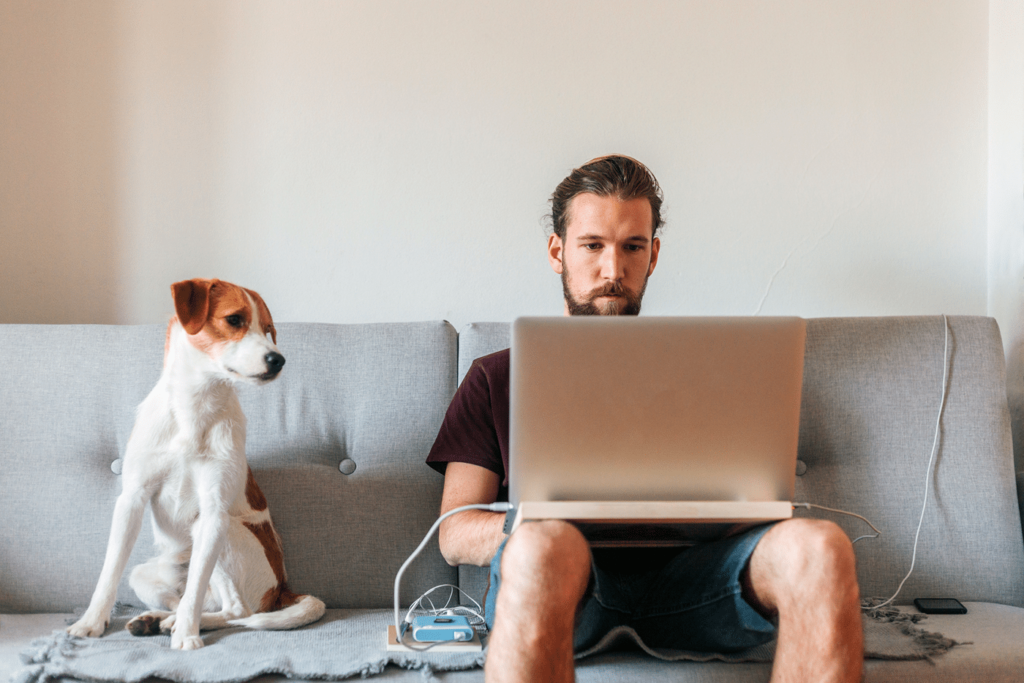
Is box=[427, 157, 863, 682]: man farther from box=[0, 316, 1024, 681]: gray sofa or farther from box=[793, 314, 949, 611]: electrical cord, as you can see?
box=[793, 314, 949, 611]: electrical cord

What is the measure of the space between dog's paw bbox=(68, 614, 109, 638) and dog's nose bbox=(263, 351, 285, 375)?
47cm

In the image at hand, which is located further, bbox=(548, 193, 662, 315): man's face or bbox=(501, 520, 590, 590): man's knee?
bbox=(548, 193, 662, 315): man's face

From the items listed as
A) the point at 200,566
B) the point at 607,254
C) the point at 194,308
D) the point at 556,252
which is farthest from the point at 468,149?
the point at 200,566

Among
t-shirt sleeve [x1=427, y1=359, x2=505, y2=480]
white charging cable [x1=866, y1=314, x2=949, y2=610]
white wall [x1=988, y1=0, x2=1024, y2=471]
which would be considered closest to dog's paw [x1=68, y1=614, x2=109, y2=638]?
t-shirt sleeve [x1=427, y1=359, x2=505, y2=480]

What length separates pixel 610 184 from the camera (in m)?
1.52

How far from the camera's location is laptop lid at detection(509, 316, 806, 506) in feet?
3.01

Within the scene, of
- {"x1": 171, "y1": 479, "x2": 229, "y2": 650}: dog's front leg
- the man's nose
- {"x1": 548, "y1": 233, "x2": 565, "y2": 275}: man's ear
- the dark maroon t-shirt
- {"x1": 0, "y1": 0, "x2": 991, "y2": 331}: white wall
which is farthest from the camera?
{"x1": 0, "y1": 0, "x2": 991, "y2": 331}: white wall

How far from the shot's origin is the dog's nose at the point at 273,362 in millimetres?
1146

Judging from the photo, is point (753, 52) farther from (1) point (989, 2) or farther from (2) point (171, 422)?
(2) point (171, 422)

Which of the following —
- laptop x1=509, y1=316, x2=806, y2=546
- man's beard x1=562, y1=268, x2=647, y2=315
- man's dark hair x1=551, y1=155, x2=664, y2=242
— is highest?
→ man's dark hair x1=551, y1=155, x2=664, y2=242

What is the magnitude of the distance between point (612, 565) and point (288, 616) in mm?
541

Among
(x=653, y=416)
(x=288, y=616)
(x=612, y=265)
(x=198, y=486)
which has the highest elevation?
(x=612, y=265)

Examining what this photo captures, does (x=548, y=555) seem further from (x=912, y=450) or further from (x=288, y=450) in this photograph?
(x=912, y=450)

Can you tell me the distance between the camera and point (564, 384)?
926mm
